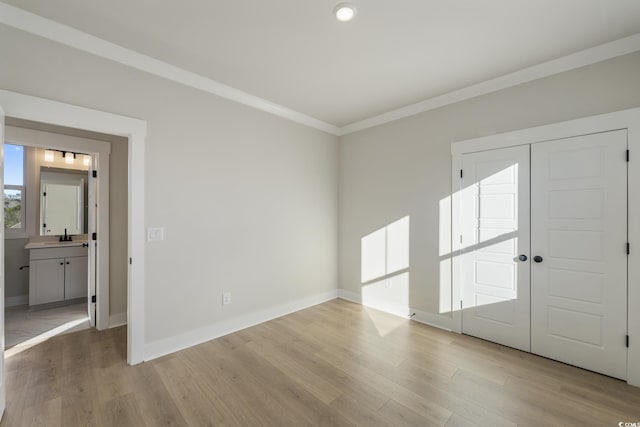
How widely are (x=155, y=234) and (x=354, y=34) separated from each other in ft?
8.64

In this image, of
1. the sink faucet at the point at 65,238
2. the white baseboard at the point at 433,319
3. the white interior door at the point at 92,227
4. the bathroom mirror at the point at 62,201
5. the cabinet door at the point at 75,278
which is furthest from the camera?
the sink faucet at the point at 65,238

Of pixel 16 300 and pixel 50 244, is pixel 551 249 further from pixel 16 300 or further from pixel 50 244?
pixel 16 300

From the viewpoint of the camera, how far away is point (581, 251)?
2.54 meters

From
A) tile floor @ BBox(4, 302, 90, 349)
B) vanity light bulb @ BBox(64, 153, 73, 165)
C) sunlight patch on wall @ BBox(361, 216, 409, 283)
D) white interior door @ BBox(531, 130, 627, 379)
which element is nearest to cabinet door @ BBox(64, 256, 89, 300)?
tile floor @ BBox(4, 302, 90, 349)

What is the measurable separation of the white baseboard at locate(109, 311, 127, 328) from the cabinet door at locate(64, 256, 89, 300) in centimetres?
117

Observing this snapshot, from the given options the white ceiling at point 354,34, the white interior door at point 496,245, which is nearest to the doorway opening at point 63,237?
the white ceiling at point 354,34

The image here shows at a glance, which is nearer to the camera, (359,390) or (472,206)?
(359,390)

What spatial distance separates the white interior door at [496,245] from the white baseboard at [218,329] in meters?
2.25

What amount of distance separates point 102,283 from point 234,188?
80.9 inches

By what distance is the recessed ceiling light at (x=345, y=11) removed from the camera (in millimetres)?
1957

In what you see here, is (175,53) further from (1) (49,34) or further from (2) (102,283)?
(2) (102,283)

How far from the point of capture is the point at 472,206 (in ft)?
10.4

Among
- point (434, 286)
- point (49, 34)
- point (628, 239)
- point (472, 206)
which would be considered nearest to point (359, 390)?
point (434, 286)

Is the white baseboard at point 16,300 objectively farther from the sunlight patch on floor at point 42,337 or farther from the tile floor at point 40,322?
the sunlight patch on floor at point 42,337
